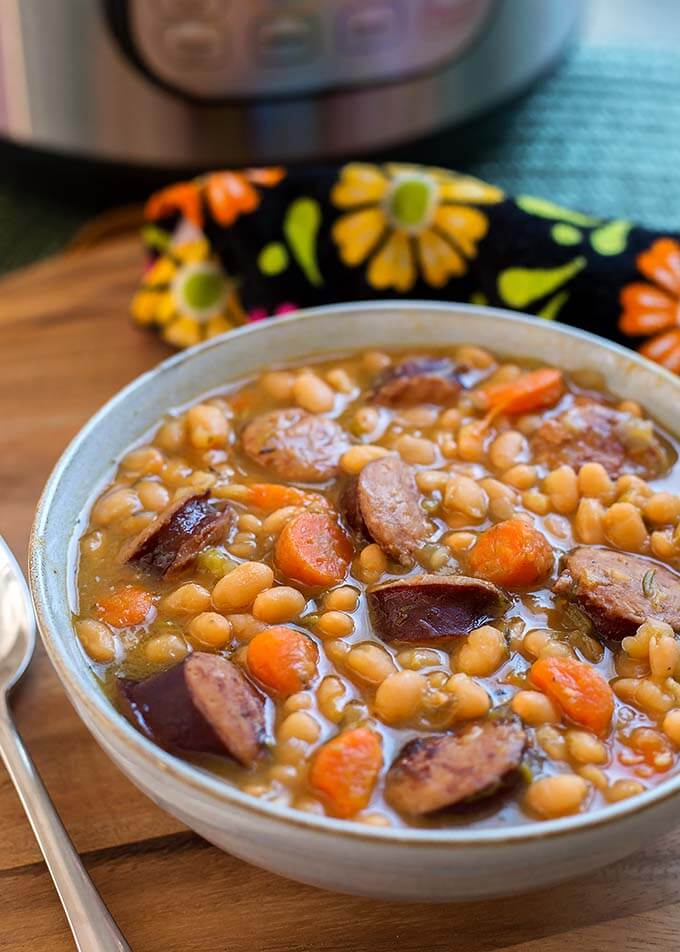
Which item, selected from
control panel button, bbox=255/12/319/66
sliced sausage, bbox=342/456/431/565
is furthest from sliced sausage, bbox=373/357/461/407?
control panel button, bbox=255/12/319/66

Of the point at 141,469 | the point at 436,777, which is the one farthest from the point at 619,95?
the point at 436,777

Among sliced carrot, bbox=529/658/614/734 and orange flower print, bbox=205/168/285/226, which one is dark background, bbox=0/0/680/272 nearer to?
orange flower print, bbox=205/168/285/226

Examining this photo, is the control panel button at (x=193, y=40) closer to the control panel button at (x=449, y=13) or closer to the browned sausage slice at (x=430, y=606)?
the control panel button at (x=449, y=13)

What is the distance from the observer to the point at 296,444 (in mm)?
2314

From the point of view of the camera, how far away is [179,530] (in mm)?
2092

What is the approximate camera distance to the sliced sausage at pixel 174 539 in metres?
2.07

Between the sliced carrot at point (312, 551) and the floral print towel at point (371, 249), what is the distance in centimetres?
109

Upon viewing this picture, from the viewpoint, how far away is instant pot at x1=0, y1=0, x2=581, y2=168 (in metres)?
3.15

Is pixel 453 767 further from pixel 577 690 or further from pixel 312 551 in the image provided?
pixel 312 551

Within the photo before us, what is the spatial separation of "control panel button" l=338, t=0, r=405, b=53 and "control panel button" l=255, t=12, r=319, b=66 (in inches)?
3.5

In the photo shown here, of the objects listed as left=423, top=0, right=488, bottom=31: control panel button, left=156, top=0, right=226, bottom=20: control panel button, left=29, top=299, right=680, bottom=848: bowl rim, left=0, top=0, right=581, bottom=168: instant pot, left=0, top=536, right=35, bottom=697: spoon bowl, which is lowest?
left=0, top=536, right=35, bottom=697: spoon bowl

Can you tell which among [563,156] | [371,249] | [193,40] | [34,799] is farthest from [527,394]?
[563,156]

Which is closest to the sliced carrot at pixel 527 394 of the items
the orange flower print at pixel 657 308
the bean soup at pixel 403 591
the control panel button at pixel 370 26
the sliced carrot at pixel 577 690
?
the bean soup at pixel 403 591

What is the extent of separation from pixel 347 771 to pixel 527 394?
1055 millimetres
